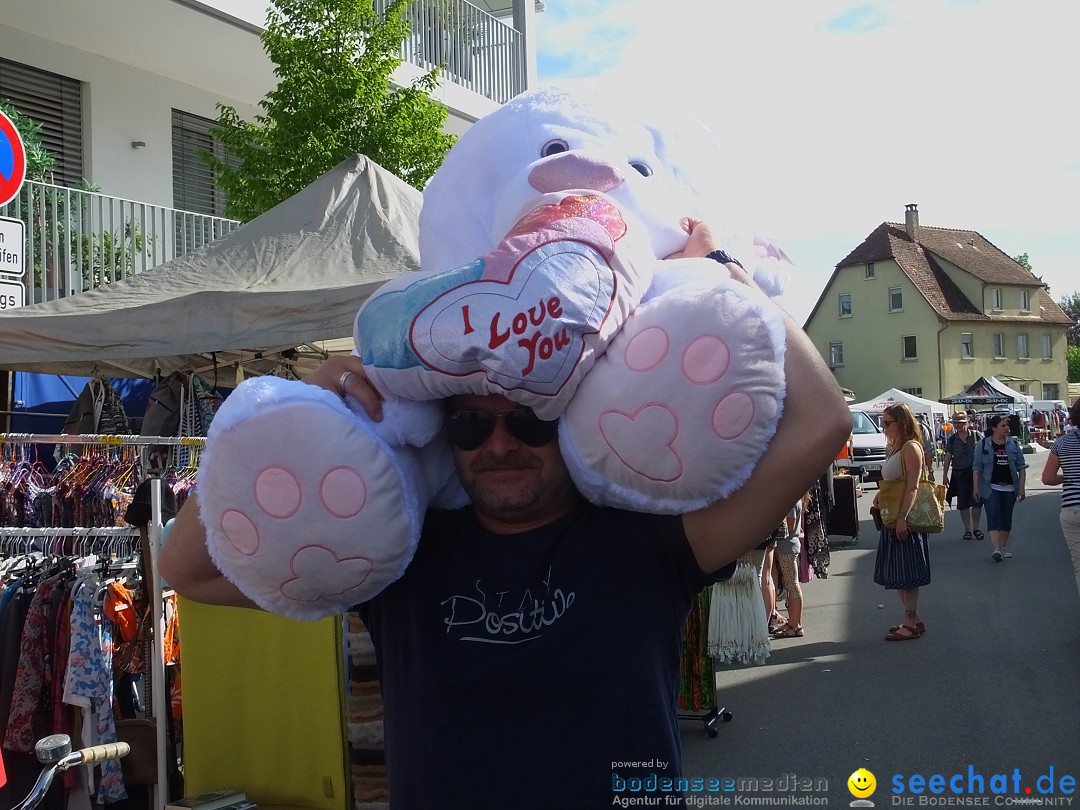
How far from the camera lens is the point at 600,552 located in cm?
200

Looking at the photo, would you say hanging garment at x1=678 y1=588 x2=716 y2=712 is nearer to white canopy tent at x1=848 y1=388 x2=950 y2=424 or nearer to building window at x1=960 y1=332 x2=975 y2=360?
white canopy tent at x1=848 y1=388 x2=950 y2=424

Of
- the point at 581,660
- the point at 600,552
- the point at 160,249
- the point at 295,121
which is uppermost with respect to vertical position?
the point at 295,121

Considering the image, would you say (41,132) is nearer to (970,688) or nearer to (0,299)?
(0,299)

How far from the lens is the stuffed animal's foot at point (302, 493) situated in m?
1.82

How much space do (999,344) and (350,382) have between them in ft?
176

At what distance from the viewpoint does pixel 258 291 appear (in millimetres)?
5344

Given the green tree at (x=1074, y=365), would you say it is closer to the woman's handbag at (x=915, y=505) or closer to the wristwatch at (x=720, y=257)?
the woman's handbag at (x=915, y=505)

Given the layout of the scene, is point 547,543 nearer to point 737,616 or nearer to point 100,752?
point 100,752

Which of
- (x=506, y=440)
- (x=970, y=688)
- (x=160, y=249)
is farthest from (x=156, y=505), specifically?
(x=160, y=249)

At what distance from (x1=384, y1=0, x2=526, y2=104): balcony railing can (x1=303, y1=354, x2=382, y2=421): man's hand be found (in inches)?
494

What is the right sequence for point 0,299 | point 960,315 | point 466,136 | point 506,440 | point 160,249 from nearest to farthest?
point 506,440, point 466,136, point 0,299, point 160,249, point 960,315

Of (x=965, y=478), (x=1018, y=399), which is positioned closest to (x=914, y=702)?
(x=965, y=478)

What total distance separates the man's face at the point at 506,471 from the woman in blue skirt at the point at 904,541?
21.1 ft

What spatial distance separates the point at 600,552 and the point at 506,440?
30cm
